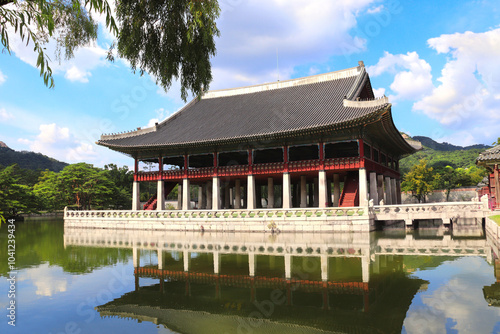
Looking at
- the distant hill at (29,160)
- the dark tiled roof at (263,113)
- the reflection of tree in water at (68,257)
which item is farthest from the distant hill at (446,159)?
the distant hill at (29,160)

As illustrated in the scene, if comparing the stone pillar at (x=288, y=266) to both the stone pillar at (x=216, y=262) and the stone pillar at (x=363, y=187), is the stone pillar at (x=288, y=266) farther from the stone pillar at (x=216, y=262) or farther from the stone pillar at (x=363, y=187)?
the stone pillar at (x=363, y=187)

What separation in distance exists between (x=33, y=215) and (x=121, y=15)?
208 ft

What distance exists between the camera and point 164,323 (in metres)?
6.89

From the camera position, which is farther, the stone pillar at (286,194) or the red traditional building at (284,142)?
the stone pillar at (286,194)

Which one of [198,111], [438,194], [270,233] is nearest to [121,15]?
[270,233]

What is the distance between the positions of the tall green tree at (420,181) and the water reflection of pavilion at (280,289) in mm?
37094

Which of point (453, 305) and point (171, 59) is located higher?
point (171, 59)

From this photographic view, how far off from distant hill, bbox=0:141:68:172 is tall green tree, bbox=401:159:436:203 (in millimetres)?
109940

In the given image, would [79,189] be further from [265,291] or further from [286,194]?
[265,291]

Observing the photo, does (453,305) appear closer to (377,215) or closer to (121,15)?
(121,15)

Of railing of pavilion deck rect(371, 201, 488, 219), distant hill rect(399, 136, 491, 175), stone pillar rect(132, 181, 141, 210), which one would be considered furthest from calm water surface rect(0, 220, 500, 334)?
distant hill rect(399, 136, 491, 175)

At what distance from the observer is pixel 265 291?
8.80m

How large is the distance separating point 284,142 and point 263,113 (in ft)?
17.7

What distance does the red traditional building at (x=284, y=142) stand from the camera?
26469mm
